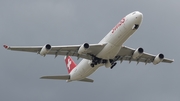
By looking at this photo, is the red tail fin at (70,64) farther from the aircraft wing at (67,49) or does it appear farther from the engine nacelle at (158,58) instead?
the engine nacelle at (158,58)

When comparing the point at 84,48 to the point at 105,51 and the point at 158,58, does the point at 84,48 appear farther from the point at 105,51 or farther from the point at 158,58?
the point at 158,58

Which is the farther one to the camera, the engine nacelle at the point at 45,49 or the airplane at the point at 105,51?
the engine nacelle at the point at 45,49

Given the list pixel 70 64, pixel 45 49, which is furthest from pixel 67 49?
pixel 70 64

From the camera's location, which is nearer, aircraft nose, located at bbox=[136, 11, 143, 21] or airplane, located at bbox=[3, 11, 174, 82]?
aircraft nose, located at bbox=[136, 11, 143, 21]

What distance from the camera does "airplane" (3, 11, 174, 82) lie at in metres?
70.6

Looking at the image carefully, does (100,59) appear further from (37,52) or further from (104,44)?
(37,52)

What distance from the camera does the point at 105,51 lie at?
7344 centimetres

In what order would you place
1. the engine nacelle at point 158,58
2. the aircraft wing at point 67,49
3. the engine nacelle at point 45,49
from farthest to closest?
the engine nacelle at point 158,58 < the aircraft wing at point 67,49 < the engine nacelle at point 45,49

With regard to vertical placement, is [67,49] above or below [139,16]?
below

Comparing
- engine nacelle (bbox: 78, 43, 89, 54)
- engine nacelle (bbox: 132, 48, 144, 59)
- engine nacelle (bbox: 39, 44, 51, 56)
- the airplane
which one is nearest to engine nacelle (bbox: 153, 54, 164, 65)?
the airplane

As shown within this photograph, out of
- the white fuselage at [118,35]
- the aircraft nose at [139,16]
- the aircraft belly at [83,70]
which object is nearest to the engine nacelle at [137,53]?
the white fuselage at [118,35]

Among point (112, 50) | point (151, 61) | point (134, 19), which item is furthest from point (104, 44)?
point (151, 61)

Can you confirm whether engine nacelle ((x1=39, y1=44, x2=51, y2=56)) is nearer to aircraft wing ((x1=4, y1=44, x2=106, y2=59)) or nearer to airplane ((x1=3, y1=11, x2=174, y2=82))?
airplane ((x1=3, y1=11, x2=174, y2=82))

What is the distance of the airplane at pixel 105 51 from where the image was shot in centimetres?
7062
